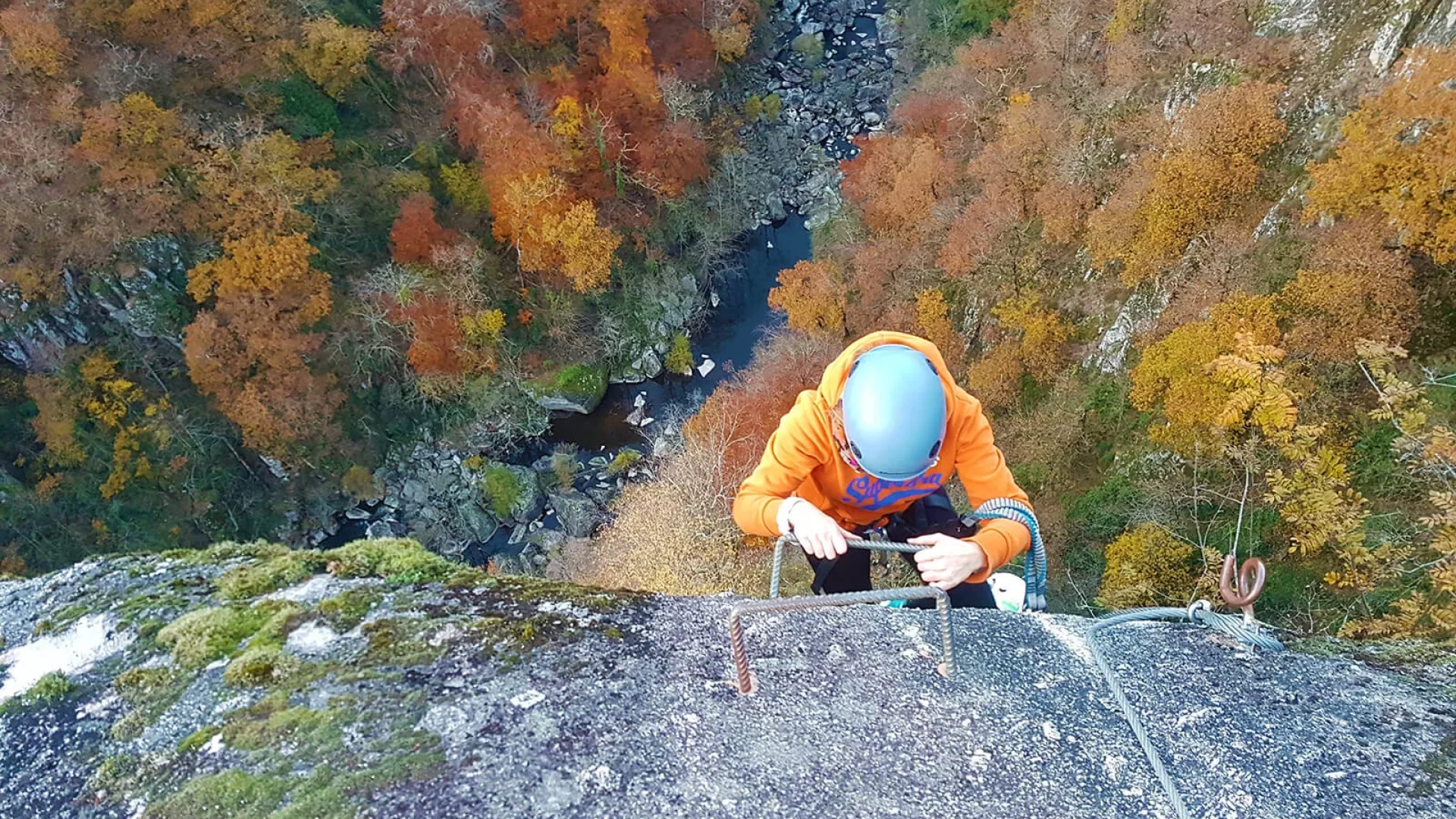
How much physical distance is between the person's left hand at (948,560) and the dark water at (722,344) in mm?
16771

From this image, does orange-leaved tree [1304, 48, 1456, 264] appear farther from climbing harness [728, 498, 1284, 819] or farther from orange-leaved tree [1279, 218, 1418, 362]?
climbing harness [728, 498, 1284, 819]

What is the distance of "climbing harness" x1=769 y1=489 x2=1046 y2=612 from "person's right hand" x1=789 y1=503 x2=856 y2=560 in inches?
2.1

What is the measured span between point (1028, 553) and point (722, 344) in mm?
17880

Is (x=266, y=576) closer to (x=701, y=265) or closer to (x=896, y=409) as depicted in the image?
(x=896, y=409)

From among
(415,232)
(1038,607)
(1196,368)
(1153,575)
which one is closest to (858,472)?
(1038,607)

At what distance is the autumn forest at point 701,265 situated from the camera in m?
9.40

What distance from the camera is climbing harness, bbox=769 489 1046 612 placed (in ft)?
11.6

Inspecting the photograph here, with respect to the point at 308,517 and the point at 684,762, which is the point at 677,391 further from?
the point at 684,762

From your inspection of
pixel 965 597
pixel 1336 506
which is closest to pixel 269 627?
Result: pixel 965 597

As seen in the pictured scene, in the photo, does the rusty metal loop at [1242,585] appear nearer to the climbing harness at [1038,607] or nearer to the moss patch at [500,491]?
the climbing harness at [1038,607]

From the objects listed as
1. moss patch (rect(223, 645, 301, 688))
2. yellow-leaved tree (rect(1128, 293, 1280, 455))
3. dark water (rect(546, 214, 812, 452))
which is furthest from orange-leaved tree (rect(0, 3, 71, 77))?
yellow-leaved tree (rect(1128, 293, 1280, 455))

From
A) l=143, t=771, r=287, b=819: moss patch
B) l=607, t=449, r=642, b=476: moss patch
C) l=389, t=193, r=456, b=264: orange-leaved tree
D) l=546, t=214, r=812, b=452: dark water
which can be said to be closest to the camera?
l=143, t=771, r=287, b=819: moss patch

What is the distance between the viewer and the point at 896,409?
3645mm

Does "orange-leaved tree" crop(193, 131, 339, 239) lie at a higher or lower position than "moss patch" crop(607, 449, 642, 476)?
higher
